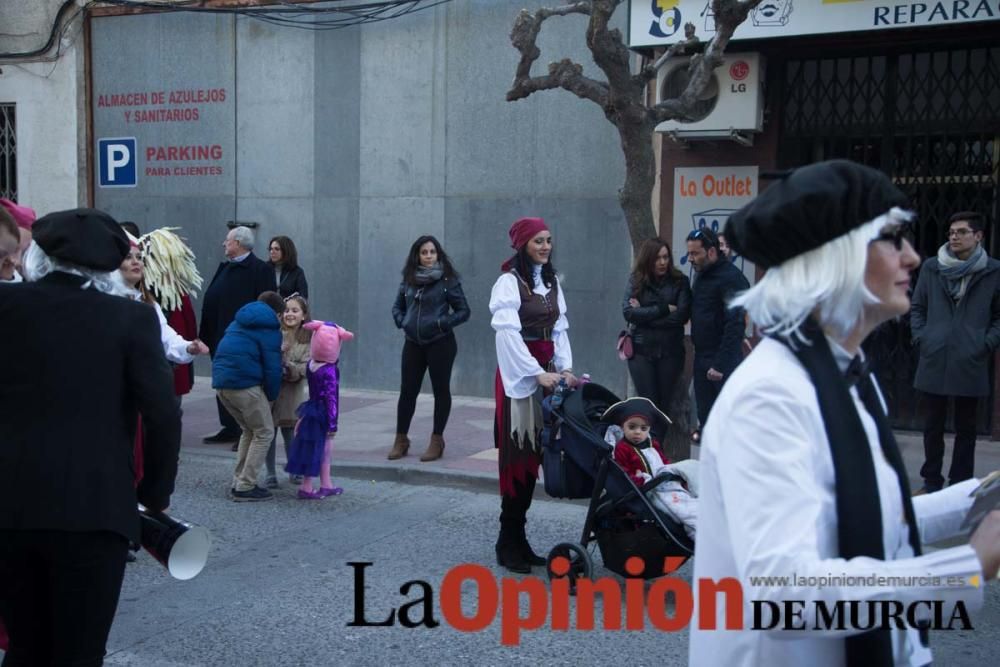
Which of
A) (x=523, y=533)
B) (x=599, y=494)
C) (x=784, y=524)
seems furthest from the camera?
(x=523, y=533)

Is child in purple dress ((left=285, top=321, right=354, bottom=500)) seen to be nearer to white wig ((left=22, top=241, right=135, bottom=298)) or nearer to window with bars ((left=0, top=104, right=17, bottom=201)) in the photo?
white wig ((left=22, top=241, right=135, bottom=298))

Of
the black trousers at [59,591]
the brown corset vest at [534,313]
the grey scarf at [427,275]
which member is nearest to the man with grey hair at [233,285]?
the grey scarf at [427,275]

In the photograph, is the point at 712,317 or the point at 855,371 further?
the point at 712,317

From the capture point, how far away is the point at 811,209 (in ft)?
6.19

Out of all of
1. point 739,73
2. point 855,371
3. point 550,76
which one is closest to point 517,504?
point 550,76

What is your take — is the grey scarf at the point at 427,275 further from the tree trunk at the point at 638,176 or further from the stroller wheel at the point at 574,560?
the stroller wheel at the point at 574,560

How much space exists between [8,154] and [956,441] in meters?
12.6

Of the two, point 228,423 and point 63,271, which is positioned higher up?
point 63,271

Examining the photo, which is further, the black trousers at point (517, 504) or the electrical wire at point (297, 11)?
the electrical wire at point (297, 11)

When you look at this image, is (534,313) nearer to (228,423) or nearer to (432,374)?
(432,374)

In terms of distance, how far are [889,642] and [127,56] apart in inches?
541

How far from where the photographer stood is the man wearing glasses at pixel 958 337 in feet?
24.7

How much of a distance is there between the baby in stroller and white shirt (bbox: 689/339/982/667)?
324 cm

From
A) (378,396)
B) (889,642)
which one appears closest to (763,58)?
(378,396)
